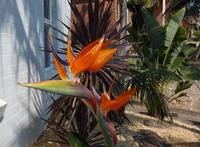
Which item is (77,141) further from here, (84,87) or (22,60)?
(22,60)

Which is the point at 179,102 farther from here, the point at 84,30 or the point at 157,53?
the point at 84,30

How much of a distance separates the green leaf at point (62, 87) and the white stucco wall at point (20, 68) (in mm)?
2745

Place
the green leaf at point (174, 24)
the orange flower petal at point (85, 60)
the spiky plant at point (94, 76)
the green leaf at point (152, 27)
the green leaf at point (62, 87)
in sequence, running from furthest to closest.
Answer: the green leaf at point (174, 24), the green leaf at point (152, 27), the spiky plant at point (94, 76), the orange flower petal at point (85, 60), the green leaf at point (62, 87)

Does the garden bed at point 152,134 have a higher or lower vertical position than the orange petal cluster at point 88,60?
lower

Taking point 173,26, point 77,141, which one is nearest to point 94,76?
point 77,141

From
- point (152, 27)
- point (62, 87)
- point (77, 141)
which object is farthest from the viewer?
point (152, 27)

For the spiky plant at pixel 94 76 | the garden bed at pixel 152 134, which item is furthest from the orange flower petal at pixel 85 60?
the garden bed at pixel 152 134

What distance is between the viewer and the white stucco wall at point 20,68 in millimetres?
4117

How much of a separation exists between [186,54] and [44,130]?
19.1 feet

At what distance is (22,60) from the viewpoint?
4.86 metres

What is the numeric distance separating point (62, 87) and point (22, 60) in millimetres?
3609

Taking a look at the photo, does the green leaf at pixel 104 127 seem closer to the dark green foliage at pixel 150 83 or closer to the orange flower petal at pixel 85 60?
the orange flower petal at pixel 85 60

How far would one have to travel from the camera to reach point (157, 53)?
32.3 ft

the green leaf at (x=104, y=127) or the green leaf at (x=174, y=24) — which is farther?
the green leaf at (x=174, y=24)
